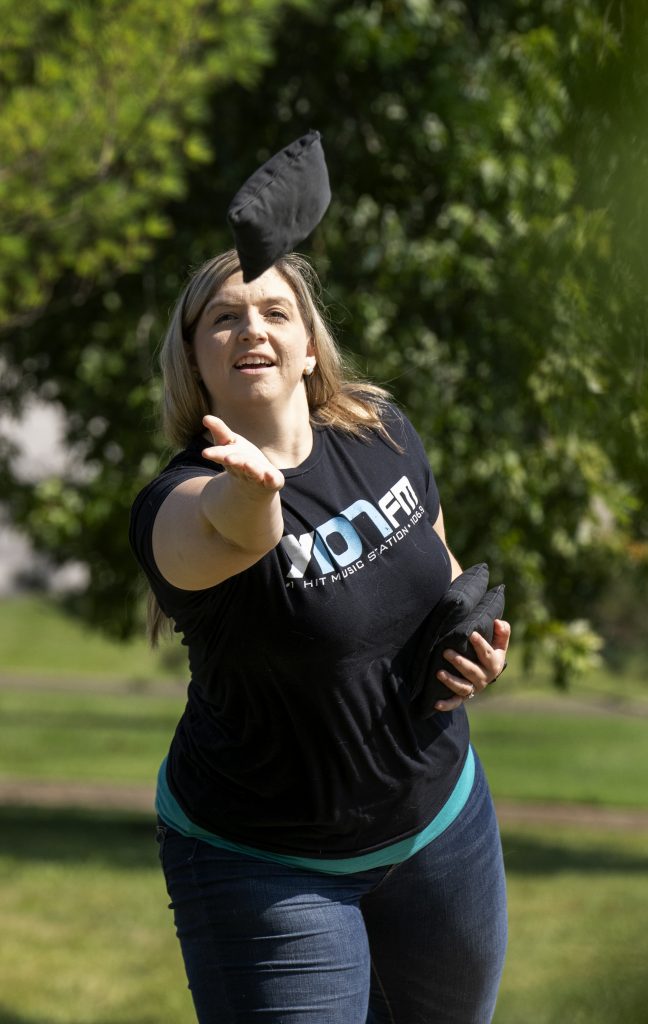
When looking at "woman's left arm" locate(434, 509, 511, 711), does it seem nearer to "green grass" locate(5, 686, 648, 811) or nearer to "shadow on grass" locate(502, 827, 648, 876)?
"shadow on grass" locate(502, 827, 648, 876)

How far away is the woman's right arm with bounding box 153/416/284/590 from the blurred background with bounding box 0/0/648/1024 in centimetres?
114

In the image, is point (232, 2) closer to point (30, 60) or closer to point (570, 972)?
point (30, 60)

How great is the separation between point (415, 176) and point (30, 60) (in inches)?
85.8

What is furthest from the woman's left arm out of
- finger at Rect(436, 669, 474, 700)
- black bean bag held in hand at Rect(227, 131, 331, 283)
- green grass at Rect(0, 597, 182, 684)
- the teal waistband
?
green grass at Rect(0, 597, 182, 684)

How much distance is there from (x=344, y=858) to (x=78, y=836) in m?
9.26

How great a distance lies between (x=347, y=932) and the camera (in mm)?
2152

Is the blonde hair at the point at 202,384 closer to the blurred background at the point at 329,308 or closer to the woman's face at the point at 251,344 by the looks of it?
the woman's face at the point at 251,344

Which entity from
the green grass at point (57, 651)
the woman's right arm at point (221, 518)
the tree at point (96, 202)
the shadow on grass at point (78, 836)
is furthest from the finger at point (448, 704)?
the green grass at point (57, 651)

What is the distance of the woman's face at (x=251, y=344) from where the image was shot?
214 centimetres

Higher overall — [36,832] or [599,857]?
[599,857]

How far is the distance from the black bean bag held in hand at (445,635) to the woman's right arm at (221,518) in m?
0.43

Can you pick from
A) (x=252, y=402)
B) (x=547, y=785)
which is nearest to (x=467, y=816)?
(x=252, y=402)

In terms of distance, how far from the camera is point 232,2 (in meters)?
5.32

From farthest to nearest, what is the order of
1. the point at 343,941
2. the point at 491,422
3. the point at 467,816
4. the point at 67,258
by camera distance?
the point at 491,422 < the point at 67,258 < the point at 467,816 < the point at 343,941
